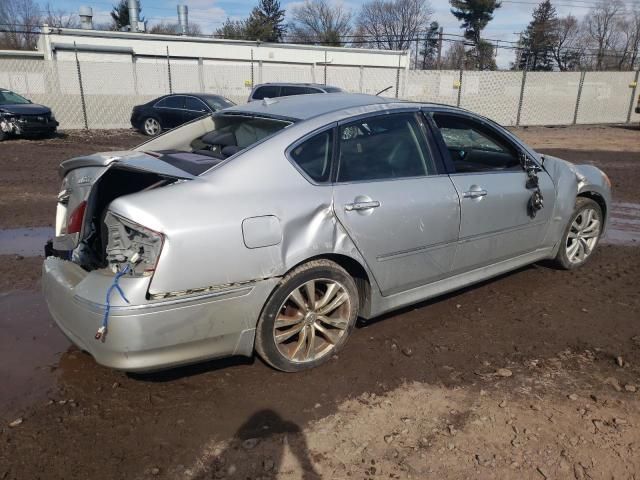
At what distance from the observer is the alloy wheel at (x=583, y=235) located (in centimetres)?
494

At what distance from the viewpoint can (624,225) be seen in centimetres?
687

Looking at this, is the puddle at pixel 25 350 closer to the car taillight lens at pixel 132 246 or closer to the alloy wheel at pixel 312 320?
the car taillight lens at pixel 132 246

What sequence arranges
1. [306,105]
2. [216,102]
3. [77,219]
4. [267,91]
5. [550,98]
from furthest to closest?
[550,98] → [216,102] → [267,91] → [306,105] → [77,219]

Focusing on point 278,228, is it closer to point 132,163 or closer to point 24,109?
point 132,163

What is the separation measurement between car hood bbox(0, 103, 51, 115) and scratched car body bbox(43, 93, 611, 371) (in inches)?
508

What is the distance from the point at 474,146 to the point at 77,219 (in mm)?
3437

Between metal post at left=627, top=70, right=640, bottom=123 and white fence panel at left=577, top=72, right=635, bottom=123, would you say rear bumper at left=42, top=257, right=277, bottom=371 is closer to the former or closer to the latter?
white fence panel at left=577, top=72, right=635, bottom=123

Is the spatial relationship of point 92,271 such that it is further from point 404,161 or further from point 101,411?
point 404,161

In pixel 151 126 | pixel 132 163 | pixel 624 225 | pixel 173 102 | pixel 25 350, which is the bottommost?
pixel 151 126

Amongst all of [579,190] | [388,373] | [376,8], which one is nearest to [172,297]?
[388,373]

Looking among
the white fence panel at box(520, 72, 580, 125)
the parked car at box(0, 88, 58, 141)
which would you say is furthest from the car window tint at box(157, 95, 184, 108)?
the white fence panel at box(520, 72, 580, 125)

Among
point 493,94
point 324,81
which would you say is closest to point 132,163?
point 324,81

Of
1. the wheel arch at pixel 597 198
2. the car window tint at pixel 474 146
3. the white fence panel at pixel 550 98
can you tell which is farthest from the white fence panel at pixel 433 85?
the car window tint at pixel 474 146

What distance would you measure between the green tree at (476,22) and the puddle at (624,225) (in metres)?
Result: 49.1
